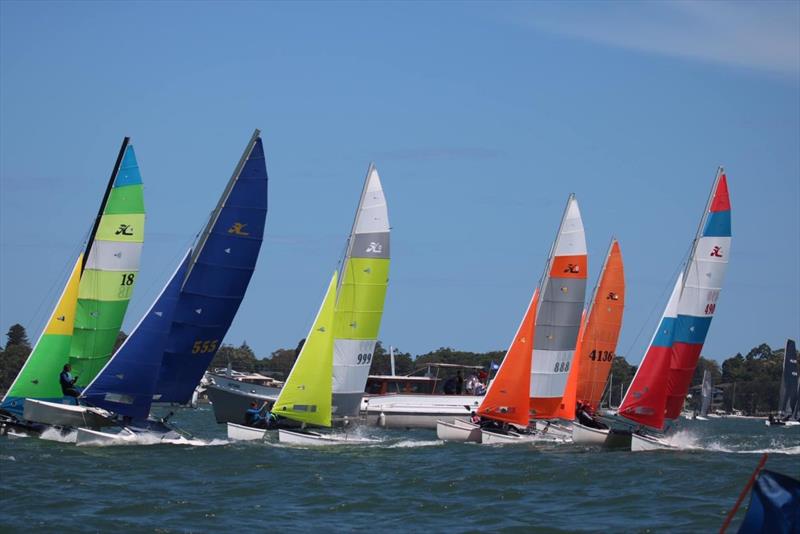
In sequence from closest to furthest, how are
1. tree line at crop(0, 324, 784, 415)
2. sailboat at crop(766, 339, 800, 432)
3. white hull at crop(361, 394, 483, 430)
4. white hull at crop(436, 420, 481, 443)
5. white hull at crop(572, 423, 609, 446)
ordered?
white hull at crop(572, 423, 609, 446), white hull at crop(436, 420, 481, 443), white hull at crop(361, 394, 483, 430), sailboat at crop(766, 339, 800, 432), tree line at crop(0, 324, 784, 415)

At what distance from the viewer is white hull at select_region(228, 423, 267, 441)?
3550 centimetres

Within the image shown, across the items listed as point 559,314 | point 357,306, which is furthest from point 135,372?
point 559,314

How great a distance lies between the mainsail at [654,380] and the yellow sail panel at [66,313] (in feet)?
50.7

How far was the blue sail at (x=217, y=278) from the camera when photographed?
35.3 meters

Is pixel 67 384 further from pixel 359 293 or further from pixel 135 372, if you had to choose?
pixel 359 293

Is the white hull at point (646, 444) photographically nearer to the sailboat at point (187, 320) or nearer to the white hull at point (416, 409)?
the sailboat at point (187, 320)

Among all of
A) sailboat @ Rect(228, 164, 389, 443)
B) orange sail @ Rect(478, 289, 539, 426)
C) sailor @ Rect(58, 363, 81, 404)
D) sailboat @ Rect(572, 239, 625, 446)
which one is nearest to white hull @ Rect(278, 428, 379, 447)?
sailboat @ Rect(228, 164, 389, 443)

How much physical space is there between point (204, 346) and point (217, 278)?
1884 mm

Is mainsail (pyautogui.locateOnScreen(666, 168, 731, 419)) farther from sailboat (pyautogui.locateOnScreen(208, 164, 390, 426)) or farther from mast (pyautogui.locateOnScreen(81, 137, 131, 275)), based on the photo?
mast (pyautogui.locateOnScreen(81, 137, 131, 275))

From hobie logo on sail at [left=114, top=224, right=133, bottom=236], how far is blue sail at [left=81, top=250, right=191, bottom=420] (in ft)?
10.9

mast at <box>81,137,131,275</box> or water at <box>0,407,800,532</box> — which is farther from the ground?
mast at <box>81,137,131,275</box>

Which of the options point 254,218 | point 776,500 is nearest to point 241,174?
point 254,218

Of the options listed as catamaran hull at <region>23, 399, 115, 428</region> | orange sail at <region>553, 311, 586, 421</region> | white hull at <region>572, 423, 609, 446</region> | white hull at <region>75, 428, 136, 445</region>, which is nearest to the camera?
white hull at <region>75, 428, 136, 445</region>

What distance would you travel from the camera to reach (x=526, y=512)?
24312 mm
